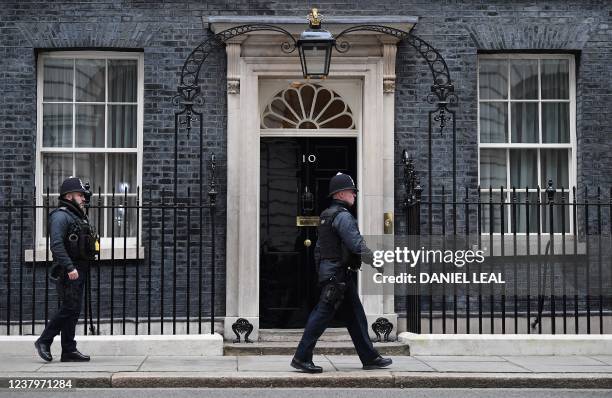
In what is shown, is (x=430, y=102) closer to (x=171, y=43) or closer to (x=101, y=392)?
(x=171, y=43)

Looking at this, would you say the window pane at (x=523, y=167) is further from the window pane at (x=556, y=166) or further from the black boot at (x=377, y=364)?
the black boot at (x=377, y=364)

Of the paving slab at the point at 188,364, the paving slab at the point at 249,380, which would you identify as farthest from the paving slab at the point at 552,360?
the paving slab at the point at 188,364

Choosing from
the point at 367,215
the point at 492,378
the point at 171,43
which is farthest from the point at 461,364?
the point at 171,43

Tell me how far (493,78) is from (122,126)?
4.71 metres

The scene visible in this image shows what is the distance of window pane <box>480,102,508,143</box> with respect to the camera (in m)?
12.8

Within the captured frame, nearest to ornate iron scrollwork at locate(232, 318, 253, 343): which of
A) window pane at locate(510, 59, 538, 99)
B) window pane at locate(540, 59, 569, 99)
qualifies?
window pane at locate(510, 59, 538, 99)

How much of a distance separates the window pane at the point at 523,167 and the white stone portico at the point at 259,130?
1.70 meters

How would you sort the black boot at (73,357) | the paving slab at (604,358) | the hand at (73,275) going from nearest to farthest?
the hand at (73,275), the black boot at (73,357), the paving slab at (604,358)

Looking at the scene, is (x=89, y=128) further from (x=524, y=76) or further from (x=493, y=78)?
(x=524, y=76)

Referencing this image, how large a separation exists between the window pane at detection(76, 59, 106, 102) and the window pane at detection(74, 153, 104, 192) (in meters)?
0.71

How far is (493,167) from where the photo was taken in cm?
1282

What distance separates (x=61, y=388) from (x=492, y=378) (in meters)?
3.90

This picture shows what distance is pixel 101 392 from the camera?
8.78m

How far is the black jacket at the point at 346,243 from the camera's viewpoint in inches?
367
